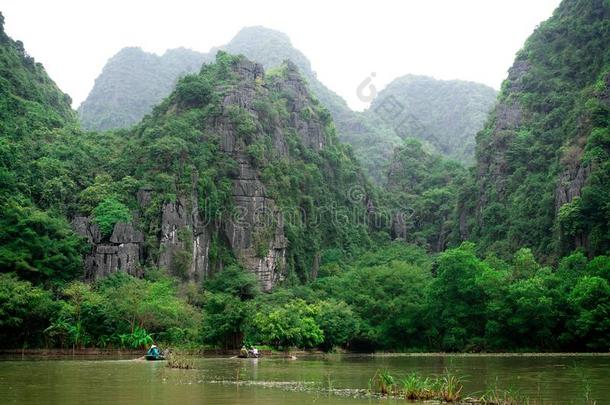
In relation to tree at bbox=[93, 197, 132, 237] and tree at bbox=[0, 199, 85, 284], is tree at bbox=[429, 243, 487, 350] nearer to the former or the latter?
tree at bbox=[93, 197, 132, 237]

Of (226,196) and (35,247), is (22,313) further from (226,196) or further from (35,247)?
(226,196)

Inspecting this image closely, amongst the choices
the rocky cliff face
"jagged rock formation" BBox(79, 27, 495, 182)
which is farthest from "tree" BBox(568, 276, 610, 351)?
"jagged rock formation" BBox(79, 27, 495, 182)

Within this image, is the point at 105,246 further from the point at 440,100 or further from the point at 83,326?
the point at 440,100

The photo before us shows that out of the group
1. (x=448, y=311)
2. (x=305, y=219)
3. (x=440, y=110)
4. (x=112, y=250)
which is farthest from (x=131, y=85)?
(x=448, y=311)

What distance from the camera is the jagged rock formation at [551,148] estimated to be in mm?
59219

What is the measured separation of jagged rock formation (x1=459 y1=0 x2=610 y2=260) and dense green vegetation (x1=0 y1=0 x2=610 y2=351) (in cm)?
21

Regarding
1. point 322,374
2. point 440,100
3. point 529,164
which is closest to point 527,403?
point 322,374

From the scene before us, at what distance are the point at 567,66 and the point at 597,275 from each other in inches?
1477

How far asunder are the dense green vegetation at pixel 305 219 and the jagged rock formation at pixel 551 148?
21 centimetres

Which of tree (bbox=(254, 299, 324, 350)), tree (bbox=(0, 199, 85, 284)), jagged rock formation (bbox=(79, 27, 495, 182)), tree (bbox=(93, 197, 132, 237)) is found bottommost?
tree (bbox=(254, 299, 324, 350))

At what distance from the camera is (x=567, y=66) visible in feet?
255

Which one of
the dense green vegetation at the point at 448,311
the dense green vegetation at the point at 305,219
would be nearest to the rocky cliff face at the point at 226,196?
the dense green vegetation at the point at 305,219

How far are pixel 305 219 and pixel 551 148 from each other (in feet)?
90.8

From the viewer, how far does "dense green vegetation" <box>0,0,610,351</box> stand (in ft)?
157
